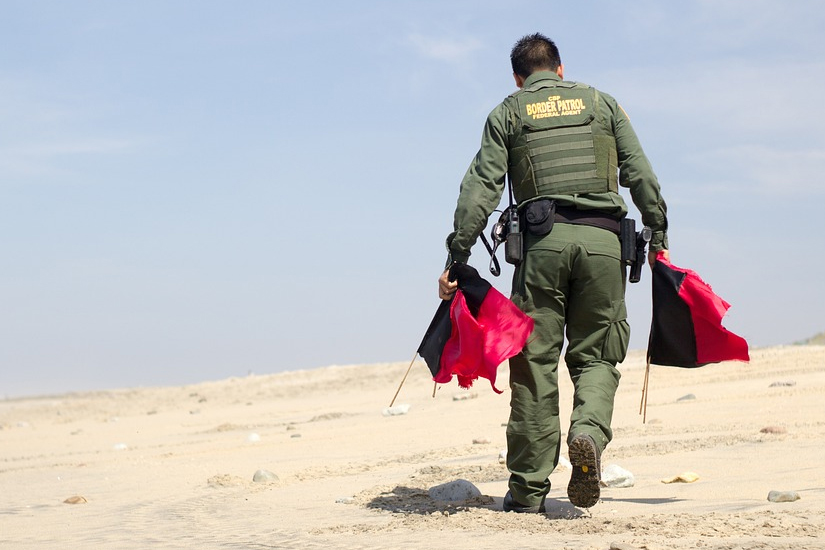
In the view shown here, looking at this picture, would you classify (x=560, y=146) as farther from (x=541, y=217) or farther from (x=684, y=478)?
(x=684, y=478)

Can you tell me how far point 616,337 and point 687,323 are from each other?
0.62 meters

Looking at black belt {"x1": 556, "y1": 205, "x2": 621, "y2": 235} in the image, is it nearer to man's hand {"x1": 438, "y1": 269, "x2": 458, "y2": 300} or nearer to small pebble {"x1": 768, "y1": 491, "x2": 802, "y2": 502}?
man's hand {"x1": 438, "y1": 269, "x2": 458, "y2": 300}

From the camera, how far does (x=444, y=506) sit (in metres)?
5.38

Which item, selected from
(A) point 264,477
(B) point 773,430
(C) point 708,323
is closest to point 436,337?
(C) point 708,323

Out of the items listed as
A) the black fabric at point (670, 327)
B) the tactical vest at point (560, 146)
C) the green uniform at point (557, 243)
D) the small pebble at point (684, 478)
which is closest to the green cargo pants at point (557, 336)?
the green uniform at point (557, 243)

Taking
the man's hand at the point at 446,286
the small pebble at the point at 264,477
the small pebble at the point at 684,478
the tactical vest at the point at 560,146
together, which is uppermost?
the tactical vest at the point at 560,146

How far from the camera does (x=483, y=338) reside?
5.10 m

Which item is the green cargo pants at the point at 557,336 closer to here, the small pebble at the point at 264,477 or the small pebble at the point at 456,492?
the small pebble at the point at 456,492

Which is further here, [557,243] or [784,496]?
[557,243]

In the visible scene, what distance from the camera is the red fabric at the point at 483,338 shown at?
5.00m

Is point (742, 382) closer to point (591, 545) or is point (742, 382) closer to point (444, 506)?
point (444, 506)

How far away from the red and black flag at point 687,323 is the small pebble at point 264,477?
294 cm

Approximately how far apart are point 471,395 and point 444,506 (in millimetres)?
8185

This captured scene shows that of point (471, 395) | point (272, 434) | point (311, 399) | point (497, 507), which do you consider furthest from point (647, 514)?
point (311, 399)
